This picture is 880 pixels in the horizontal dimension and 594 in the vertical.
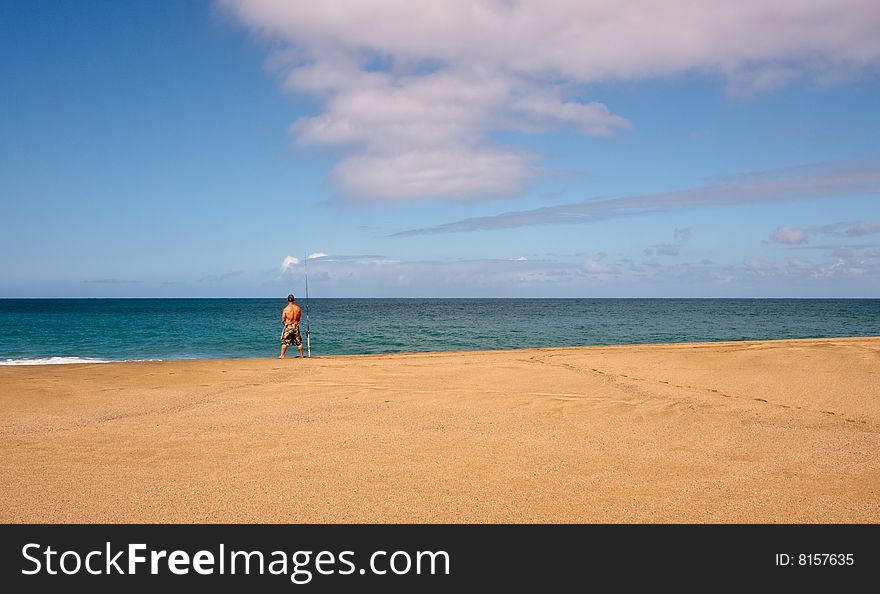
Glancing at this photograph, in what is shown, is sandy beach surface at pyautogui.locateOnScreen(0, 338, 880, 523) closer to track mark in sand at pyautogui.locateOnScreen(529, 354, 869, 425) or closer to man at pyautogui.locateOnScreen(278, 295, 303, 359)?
track mark in sand at pyautogui.locateOnScreen(529, 354, 869, 425)

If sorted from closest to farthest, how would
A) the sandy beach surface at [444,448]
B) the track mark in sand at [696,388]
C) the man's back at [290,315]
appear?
1. the sandy beach surface at [444,448]
2. the track mark in sand at [696,388]
3. the man's back at [290,315]

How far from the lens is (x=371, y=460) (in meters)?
6.76

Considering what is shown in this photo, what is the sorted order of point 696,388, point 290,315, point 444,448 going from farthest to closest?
point 290,315, point 696,388, point 444,448

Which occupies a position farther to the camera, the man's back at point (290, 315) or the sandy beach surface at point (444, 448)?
the man's back at point (290, 315)

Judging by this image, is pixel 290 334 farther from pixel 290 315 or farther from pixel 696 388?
pixel 696 388

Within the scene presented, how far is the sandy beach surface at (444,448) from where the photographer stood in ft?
17.4

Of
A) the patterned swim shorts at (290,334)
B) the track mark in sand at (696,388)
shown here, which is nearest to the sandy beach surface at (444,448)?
the track mark in sand at (696,388)

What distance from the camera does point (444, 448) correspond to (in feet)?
23.8

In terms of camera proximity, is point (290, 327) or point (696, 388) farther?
point (290, 327)

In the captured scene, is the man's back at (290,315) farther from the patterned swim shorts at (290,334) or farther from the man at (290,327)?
the patterned swim shorts at (290,334)

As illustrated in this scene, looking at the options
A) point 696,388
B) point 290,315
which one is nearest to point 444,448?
point 696,388

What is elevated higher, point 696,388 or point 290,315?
point 290,315

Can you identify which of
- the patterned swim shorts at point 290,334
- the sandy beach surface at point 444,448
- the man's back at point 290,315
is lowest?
the sandy beach surface at point 444,448

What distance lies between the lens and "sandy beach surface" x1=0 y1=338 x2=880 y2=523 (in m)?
5.31
